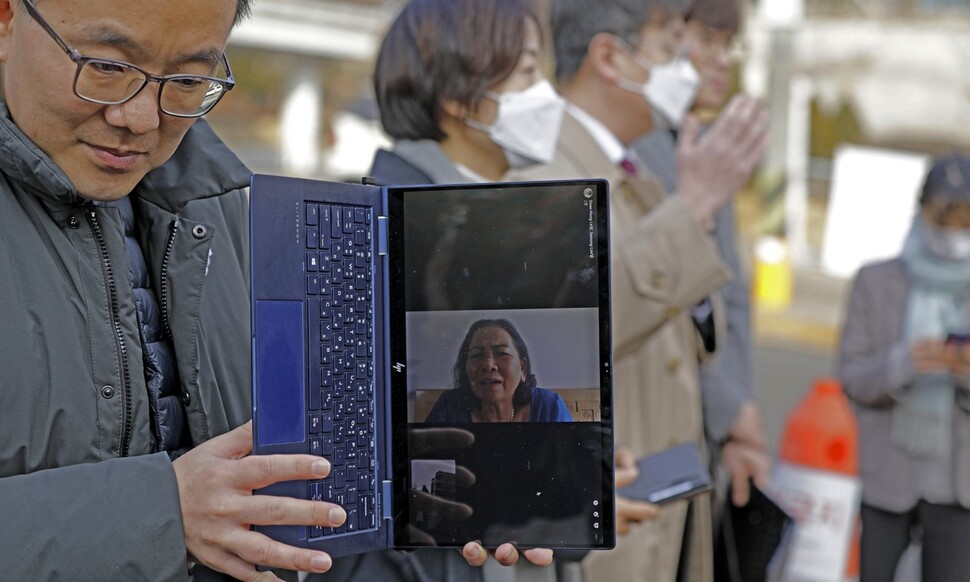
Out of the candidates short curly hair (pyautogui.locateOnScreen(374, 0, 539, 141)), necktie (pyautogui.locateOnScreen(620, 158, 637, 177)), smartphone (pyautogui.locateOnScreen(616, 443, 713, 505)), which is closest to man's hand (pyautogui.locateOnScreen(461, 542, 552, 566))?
smartphone (pyautogui.locateOnScreen(616, 443, 713, 505))

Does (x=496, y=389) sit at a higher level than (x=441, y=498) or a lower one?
higher

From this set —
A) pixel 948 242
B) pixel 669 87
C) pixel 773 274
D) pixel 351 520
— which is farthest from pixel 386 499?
pixel 773 274

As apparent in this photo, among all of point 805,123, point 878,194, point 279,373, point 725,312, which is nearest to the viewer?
point 279,373

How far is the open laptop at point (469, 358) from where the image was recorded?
1.69 meters

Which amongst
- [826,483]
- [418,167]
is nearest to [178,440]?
[418,167]

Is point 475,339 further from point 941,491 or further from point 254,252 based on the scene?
point 941,491

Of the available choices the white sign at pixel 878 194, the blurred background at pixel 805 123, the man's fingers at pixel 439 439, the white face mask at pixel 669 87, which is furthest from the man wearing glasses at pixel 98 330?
the white sign at pixel 878 194

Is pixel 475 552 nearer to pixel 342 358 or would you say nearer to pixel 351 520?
pixel 351 520

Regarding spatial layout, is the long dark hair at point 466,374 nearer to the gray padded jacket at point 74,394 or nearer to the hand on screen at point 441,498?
the hand on screen at point 441,498

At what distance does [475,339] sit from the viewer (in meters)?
1.72

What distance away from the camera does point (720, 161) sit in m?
3.16

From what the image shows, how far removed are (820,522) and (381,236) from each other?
434 centimetres

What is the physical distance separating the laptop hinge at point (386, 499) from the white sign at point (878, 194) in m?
8.96

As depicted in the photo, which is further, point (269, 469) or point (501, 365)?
point (501, 365)
